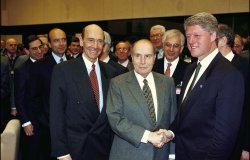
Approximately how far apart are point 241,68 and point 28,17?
9618 mm

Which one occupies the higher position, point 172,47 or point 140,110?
point 172,47

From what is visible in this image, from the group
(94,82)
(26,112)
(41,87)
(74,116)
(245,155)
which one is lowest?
(245,155)

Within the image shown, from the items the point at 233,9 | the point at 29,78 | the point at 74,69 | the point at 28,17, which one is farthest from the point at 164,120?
the point at 28,17

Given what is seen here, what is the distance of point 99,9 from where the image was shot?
31.1 ft

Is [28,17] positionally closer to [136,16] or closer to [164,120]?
[136,16]

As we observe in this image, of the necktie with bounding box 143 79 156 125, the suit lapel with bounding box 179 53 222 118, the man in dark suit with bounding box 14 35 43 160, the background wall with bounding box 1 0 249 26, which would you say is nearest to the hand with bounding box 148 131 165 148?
the necktie with bounding box 143 79 156 125

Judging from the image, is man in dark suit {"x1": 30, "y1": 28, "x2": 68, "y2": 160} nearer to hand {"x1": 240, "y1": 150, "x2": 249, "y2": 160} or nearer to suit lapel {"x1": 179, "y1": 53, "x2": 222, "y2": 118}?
suit lapel {"x1": 179, "y1": 53, "x2": 222, "y2": 118}

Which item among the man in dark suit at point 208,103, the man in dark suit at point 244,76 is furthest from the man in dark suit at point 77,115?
the man in dark suit at point 244,76

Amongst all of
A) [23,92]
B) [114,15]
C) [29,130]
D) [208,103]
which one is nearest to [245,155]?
[208,103]

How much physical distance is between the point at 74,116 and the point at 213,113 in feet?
3.42

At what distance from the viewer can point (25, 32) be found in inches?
446

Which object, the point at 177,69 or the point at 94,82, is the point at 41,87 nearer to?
the point at 94,82

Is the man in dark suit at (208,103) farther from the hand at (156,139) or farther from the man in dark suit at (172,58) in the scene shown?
the man in dark suit at (172,58)

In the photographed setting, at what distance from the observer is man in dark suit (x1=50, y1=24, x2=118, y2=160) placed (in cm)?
256
